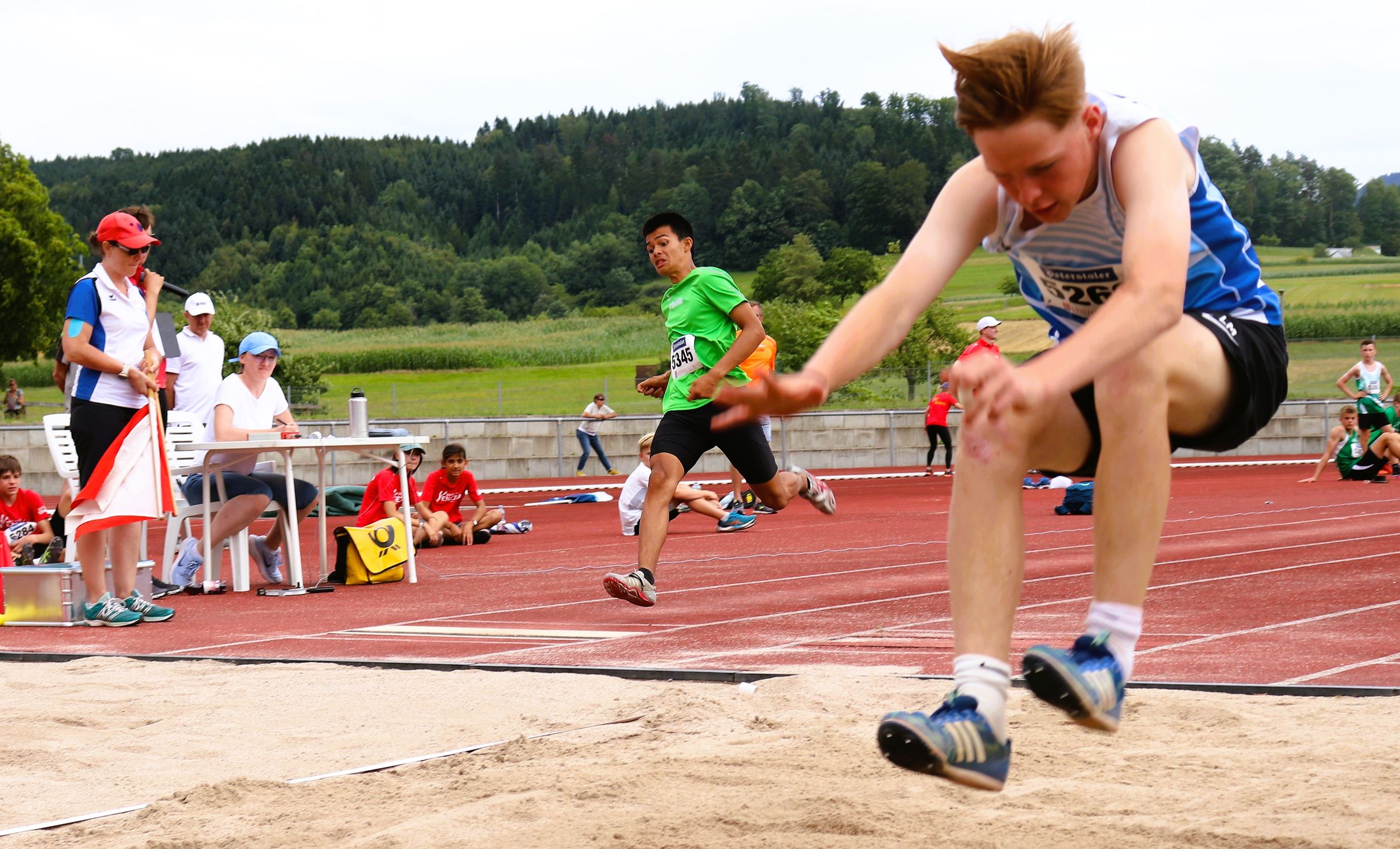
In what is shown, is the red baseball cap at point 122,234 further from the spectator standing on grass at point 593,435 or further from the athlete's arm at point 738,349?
the spectator standing on grass at point 593,435

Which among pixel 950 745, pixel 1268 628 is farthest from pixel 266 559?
pixel 950 745

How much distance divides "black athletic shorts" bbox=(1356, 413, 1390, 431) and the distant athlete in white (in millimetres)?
15160

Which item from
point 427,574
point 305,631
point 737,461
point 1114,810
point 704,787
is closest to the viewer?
point 1114,810

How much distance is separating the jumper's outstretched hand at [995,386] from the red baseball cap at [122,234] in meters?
5.78

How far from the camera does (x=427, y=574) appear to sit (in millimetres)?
9320

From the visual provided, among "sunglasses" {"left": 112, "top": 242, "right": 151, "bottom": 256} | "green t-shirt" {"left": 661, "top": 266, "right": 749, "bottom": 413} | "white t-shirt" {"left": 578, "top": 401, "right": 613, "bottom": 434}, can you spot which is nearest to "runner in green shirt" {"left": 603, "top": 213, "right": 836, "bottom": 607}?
"green t-shirt" {"left": 661, "top": 266, "right": 749, "bottom": 413}

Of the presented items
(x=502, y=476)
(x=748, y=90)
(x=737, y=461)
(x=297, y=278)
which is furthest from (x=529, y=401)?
(x=748, y=90)

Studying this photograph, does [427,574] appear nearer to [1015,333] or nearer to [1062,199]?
[1062,199]

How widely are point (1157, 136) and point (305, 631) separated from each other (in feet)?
16.5

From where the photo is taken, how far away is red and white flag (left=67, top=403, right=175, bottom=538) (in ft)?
22.0

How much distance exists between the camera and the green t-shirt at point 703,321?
700cm

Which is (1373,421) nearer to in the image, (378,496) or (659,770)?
(378,496)

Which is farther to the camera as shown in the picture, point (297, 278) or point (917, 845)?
point (297, 278)

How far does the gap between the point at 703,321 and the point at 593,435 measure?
15.9 m
